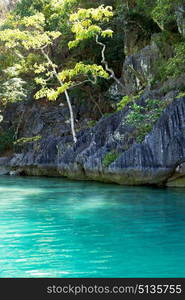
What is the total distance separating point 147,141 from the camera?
1319 centimetres

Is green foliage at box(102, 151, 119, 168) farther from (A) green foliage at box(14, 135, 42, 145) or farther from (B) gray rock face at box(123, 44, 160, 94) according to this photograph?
(A) green foliage at box(14, 135, 42, 145)

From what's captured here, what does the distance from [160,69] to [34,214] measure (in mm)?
10240

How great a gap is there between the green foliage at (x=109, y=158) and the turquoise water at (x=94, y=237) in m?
3.33

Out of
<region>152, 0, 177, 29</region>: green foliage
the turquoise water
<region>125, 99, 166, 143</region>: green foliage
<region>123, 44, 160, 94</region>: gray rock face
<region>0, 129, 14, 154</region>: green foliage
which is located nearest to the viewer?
the turquoise water

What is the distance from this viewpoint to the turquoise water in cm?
459

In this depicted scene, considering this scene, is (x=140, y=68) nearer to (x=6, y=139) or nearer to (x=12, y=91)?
(x=12, y=91)

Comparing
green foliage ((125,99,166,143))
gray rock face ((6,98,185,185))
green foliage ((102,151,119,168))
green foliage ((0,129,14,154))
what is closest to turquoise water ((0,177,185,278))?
gray rock face ((6,98,185,185))

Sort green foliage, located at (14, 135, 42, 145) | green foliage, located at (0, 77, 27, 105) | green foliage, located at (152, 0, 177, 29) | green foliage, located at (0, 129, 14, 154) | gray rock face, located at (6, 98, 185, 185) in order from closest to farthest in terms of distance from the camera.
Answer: gray rock face, located at (6, 98, 185, 185), green foliage, located at (152, 0, 177, 29), green foliage, located at (0, 77, 27, 105), green foliage, located at (14, 135, 42, 145), green foliage, located at (0, 129, 14, 154)

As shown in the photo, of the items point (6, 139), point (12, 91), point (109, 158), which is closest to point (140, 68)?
point (109, 158)

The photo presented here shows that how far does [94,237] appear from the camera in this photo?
612 cm

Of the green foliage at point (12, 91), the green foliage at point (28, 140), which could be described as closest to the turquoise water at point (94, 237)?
the green foliage at point (28, 140)

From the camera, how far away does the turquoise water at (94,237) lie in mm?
4586

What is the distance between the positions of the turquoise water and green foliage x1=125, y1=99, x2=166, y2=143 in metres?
3.49

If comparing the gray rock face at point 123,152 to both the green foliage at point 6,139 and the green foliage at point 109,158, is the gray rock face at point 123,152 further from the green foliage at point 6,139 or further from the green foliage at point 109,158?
the green foliage at point 6,139
